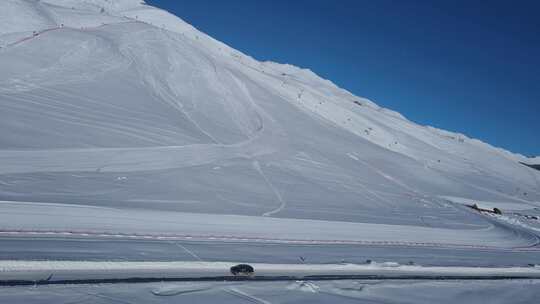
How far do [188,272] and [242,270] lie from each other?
113 cm

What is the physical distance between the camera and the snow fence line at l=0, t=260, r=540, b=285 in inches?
347

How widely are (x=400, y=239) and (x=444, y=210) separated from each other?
8922 millimetres

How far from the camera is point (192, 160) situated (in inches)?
779

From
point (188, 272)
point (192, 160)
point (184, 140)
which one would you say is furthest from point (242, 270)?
point (184, 140)

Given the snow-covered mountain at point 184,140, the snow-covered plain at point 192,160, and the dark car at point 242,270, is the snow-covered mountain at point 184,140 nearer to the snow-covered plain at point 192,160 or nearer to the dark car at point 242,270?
the snow-covered plain at point 192,160

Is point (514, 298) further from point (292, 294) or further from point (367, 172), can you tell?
point (367, 172)

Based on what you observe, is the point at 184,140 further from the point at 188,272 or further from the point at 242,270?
the point at 188,272

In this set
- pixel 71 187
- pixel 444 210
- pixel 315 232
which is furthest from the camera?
pixel 444 210

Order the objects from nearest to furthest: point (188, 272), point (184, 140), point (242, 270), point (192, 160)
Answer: point (188, 272) < point (242, 270) < point (192, 160) < point (184, 140)

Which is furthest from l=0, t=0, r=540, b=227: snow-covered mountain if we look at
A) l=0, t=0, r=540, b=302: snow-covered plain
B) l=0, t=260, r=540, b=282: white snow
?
l=0, t=260, r=540, b=282: white snow

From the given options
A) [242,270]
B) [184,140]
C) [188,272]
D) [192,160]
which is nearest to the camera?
[188,272]

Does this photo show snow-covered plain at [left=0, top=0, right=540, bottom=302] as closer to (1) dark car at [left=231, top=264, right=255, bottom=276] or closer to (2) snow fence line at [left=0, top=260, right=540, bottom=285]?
(2) snow fence line at [left=0, top=260, right=540, bottom=285]

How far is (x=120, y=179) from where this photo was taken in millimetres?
15883

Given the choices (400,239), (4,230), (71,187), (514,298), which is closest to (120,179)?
(71,187)
